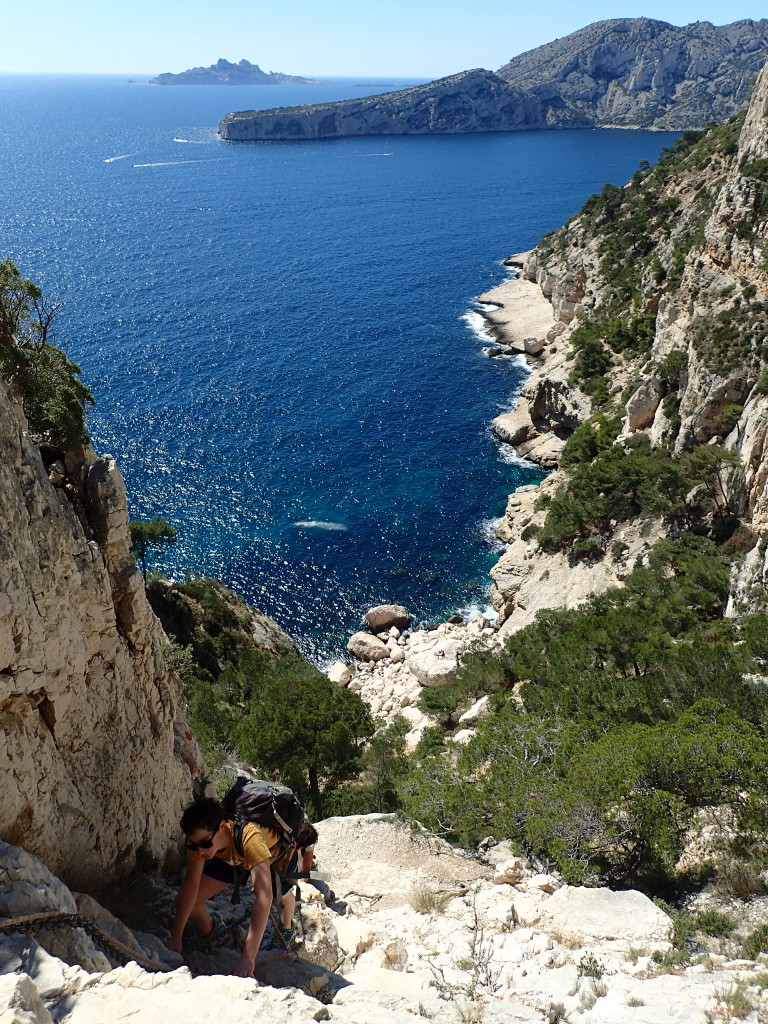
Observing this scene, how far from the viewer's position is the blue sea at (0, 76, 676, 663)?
57.9 meters

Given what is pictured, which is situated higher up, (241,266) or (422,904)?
(241,266)

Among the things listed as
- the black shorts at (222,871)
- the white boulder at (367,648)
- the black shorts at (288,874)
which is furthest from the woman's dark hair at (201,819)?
the white boulder at (367,648)

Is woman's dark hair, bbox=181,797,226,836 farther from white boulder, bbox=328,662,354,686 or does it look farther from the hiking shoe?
white boulder, bbox=328,662,354,686

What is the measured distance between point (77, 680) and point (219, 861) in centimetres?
380

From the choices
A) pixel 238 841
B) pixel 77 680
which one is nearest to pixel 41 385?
pixel 77 680

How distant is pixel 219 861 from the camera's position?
37.0ft

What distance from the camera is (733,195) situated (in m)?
53.1

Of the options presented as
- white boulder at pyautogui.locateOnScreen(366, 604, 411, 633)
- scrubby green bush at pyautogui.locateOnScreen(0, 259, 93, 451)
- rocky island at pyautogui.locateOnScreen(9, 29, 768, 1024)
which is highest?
scrubby green bush at pyautogui.locateOnScreen(0, 259, 93, 451)

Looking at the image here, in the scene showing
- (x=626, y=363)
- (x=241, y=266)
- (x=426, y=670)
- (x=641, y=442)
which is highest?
(x=241, y=266)

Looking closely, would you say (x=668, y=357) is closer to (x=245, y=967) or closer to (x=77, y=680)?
(x=77, y=680)

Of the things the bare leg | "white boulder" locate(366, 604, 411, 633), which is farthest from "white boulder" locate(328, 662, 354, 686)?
the bare leg

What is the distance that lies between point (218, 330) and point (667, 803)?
290ft

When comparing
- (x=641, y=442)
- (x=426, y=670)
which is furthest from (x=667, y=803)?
(x=641, y=442)

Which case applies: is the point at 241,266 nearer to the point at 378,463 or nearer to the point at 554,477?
the point at 378,463
